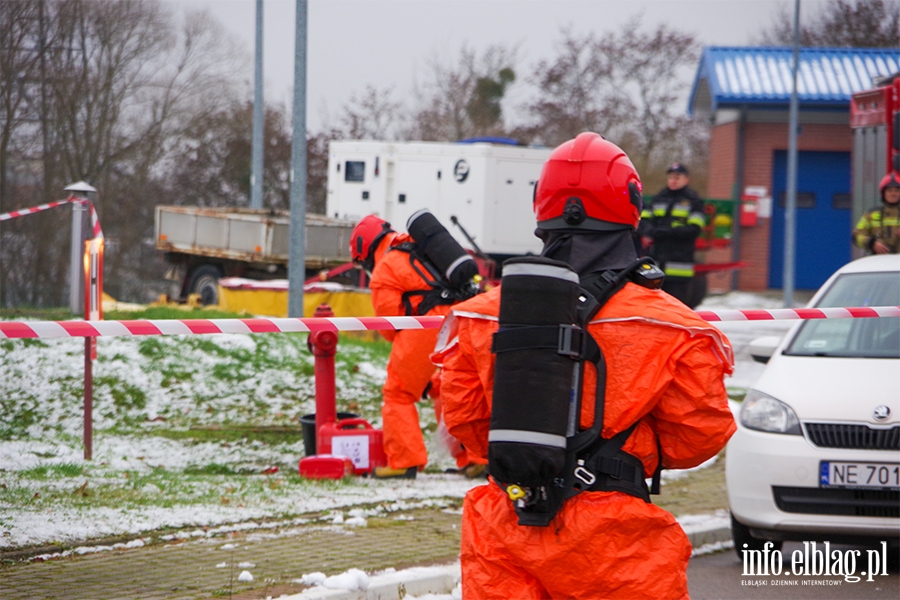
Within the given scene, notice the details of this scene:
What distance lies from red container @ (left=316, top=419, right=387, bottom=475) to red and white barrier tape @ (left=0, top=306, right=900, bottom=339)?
7.51 feet

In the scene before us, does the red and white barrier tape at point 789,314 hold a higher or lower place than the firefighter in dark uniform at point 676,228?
lower

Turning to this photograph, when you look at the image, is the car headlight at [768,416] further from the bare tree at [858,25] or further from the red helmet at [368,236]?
the bare tree at [858,25]

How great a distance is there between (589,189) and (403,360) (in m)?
4.76

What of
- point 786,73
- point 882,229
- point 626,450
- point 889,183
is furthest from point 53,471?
point 786,73

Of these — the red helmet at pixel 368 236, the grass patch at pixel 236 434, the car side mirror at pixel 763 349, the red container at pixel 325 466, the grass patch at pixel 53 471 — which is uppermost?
the red helmet at pixel 368 236

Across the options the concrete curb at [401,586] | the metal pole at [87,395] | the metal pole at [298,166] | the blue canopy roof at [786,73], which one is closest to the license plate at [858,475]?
the concrete curb at [401,586]

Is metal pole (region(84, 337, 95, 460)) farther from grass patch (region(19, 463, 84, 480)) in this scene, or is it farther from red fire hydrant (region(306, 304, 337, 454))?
red fire hydrant (region(306, 304, 337, 454))

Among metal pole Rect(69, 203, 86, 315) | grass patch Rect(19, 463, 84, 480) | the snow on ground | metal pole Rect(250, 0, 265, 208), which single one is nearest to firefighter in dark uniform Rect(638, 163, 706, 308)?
the snow on ground

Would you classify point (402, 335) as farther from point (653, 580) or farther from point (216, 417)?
point (653, 580)

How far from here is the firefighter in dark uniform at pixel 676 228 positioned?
12.4 metres

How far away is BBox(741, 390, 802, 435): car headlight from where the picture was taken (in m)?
5.80

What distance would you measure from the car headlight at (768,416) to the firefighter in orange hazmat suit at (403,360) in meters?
2.30

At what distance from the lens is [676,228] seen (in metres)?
12.5

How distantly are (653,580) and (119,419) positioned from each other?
7.46 m
